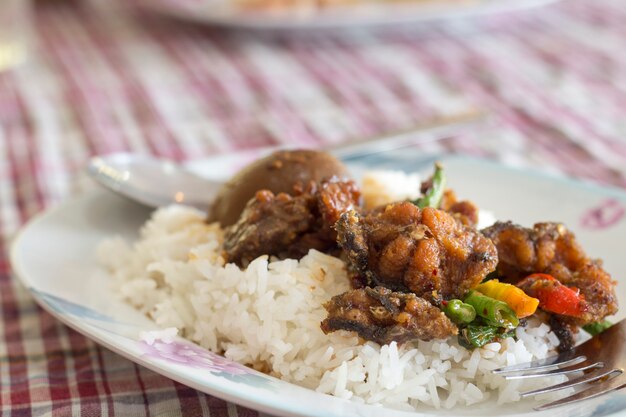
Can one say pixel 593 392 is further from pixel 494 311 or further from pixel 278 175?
pixel 278 175

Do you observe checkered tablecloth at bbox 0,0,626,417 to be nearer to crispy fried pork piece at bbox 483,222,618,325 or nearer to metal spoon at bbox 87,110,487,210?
metal spoon at bbox 87,110,487,210

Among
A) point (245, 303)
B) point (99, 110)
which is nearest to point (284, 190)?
point (245, 303)

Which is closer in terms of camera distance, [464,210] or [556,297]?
[556,297]

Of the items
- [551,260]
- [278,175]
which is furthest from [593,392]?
[278,175]

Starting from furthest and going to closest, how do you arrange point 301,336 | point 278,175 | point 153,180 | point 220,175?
point 220,175, point 153,180, point 278,175, point 301,336

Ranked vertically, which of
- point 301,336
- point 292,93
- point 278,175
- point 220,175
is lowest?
point 292,93

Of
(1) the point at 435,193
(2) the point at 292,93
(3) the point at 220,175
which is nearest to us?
(1) the point at 435,193

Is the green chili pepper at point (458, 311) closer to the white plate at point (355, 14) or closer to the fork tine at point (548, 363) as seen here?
the fork tine at point (548, 363)

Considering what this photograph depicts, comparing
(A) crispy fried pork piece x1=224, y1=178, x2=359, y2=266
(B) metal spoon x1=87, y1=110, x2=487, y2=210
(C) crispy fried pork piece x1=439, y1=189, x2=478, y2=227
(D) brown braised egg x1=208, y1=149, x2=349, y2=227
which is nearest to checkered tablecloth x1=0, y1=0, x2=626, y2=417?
(B) metal spoon x1=87, y1=110, x2=487, y2=210
